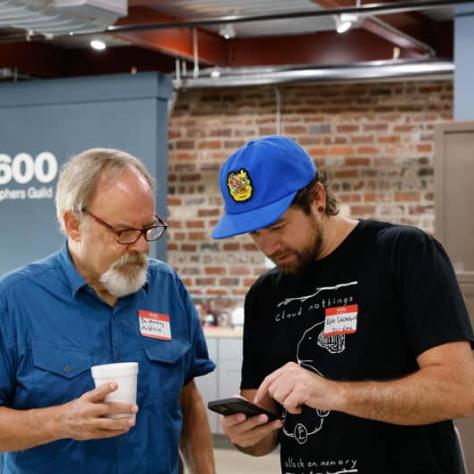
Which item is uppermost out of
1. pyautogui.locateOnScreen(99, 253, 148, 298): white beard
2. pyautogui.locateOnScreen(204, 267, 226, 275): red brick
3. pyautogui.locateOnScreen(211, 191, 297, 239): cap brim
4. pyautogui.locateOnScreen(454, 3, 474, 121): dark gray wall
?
pyautogui.locateOnScreen(454, 3, 474, 121): dark gray wall

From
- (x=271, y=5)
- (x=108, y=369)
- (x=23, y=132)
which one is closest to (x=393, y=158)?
(x=271, y=5)

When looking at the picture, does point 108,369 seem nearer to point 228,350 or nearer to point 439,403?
point 439,403

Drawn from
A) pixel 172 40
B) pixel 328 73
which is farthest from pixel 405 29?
pixel 172 40

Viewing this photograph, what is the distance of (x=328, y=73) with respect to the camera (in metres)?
7.40

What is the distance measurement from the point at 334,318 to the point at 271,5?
13.3 feet

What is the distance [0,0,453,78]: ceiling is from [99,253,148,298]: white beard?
373 centimetres

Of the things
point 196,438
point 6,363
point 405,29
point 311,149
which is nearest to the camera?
point 6,363

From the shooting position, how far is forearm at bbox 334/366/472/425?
194 centimetres

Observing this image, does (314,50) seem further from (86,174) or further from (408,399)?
(408,399)

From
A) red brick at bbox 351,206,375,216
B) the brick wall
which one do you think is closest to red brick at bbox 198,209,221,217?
the brick wall

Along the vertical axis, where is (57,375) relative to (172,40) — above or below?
below

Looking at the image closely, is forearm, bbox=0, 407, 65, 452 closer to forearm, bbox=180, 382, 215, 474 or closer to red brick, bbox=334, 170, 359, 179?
forearm, bbox=180, 382, 215, 474

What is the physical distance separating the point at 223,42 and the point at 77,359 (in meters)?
6.19

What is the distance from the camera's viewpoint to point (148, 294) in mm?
2602
